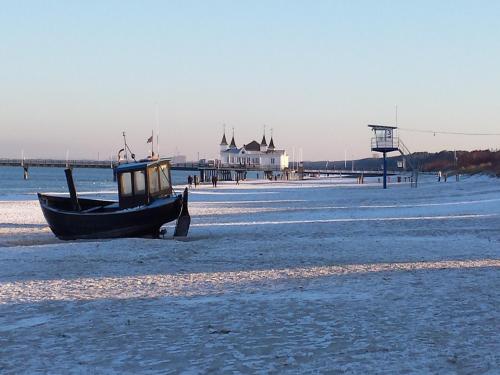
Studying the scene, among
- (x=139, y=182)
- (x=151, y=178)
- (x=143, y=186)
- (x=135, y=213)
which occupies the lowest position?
(x=135, y=213)

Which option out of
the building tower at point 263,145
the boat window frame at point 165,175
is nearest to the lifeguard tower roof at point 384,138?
the boat window frame at point 165,175

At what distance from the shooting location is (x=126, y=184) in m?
19.8

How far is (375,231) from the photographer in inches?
738

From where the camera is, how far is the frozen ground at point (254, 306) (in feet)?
18.9

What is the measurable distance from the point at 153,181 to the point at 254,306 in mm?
12329

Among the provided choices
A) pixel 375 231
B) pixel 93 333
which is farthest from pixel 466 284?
pixel 375 231

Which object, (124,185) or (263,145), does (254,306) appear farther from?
(263,145)

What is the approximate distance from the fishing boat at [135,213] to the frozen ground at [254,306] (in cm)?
304

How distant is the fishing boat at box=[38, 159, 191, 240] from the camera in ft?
61.9

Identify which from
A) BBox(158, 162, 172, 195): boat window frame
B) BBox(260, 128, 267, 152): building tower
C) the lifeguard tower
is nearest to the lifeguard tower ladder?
the lifeguard tower

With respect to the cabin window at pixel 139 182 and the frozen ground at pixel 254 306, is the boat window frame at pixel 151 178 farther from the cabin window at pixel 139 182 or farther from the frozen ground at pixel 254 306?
the frozen ground at pixel 254 306

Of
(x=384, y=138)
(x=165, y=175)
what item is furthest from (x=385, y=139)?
(x=165, y=175)

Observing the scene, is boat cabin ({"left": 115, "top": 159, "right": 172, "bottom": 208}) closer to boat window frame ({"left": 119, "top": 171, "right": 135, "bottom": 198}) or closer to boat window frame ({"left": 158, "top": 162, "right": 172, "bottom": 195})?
boat window frame ({"left": 119, "top": 171, "right": 135, "bottom": 198})

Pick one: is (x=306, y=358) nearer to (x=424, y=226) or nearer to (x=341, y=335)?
(x=341, y=335)
